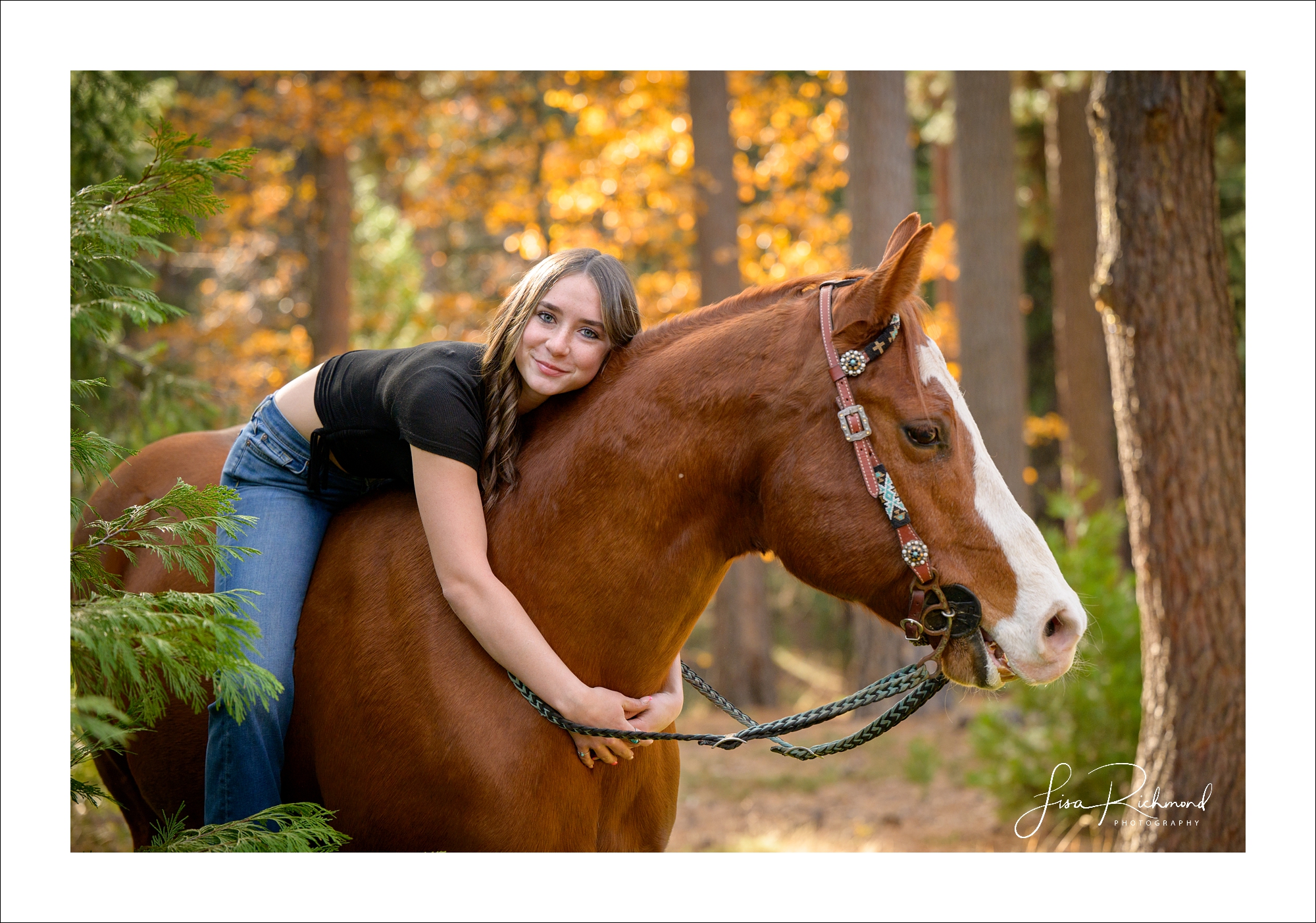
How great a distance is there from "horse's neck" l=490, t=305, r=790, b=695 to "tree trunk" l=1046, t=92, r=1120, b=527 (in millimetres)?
9282

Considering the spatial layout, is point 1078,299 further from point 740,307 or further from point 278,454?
point 278,454

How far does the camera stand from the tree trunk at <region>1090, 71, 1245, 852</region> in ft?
12.7

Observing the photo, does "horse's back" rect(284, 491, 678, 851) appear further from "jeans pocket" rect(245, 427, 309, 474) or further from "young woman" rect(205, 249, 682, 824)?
"jeans pocket" rect(245, 427, 309, 474)

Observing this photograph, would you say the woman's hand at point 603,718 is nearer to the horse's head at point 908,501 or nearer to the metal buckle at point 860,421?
the horse's head at point 908,501

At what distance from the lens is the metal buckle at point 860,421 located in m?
2.08

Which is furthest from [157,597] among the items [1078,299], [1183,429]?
[1078,299]

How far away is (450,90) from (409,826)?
10570mm

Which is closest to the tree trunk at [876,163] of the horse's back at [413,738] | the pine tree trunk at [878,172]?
the pine tree trunk at [878,172]

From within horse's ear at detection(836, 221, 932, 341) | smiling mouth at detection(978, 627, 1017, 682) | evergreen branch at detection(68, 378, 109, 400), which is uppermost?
horse's ear at detection(836, 221, 932, 341)

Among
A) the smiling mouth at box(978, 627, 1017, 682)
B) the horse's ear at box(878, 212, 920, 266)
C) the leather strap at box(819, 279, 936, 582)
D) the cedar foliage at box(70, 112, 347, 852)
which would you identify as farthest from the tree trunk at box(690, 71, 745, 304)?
the smiling mouth at box(978, 627, 1017, 682)

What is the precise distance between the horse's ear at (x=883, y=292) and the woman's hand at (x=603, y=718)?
1.04 meters

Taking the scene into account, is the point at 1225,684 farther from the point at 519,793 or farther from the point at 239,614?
the point at 239,614

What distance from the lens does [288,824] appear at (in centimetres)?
243

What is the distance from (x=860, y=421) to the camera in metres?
2.09
